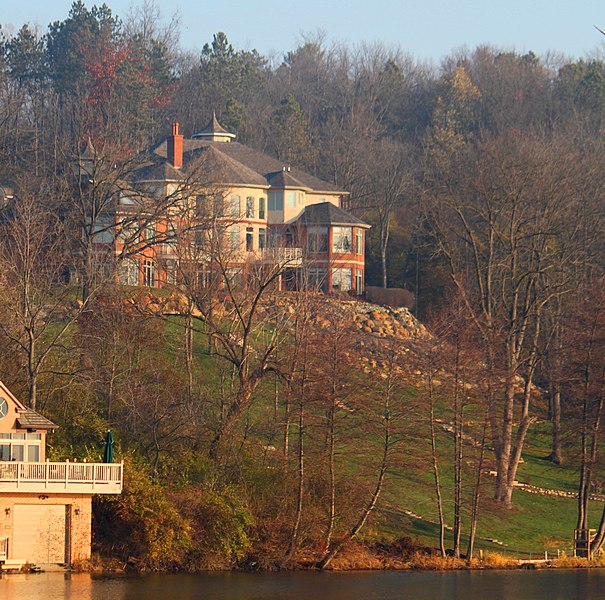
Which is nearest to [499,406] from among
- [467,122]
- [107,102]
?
[107,102]

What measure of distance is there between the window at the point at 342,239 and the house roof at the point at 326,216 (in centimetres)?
56

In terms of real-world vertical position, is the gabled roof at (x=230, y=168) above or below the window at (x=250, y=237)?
→ above

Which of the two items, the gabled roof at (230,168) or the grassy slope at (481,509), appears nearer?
the grassy slope at (481,509)

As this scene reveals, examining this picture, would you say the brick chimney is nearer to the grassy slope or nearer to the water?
the grassy slope

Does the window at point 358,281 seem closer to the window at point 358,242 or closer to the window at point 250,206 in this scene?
the window at point 358,242

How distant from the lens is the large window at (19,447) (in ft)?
166

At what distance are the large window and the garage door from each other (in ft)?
6.92

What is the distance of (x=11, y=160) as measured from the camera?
8912 centimetres

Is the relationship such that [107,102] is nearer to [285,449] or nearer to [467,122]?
[467,122]

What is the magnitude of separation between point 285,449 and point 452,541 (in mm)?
8518

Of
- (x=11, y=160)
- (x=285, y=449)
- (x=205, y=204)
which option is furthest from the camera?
(x=11, y=160)

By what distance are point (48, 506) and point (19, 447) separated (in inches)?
104

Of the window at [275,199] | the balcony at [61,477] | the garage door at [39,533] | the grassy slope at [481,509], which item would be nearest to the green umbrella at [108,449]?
the balcony at [61,477]

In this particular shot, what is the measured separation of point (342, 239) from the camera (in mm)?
99188
